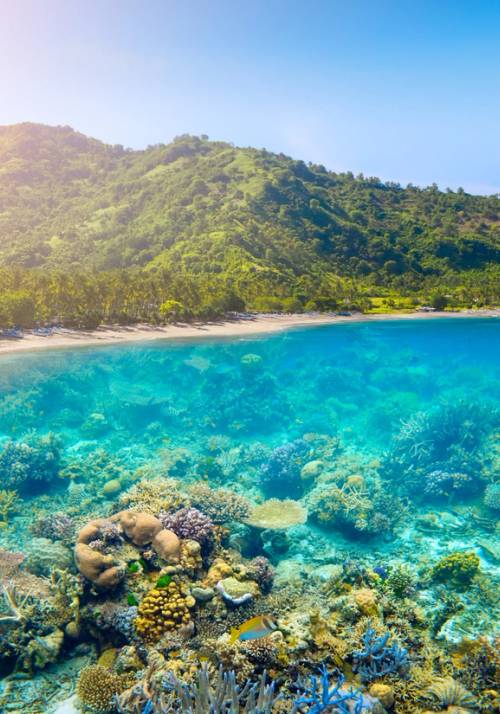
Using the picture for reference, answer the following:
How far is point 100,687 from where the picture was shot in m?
6.14

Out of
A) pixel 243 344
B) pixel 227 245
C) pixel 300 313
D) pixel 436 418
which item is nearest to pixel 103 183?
pixel 227 245

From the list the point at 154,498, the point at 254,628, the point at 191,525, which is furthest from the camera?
the point at 154,498

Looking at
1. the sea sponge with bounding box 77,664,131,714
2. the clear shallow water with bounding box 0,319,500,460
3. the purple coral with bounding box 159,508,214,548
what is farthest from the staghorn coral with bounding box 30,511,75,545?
the clear shallow water with bounding box 0,319,500,460

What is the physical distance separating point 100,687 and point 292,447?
1011 cm

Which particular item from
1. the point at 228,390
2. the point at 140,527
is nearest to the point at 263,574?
the point at 140,527

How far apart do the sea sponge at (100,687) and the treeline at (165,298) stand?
31.2 meters

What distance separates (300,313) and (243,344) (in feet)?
63.7

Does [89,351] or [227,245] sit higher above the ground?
[227,245]

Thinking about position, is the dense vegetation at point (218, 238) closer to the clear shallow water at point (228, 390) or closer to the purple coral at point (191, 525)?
the clear shallow water at point (228, 390)

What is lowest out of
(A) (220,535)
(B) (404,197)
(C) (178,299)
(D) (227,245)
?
(A) (220,535)

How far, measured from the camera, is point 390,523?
11680mm

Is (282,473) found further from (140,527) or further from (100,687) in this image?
(100,687)

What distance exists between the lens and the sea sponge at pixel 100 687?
6.03 metres

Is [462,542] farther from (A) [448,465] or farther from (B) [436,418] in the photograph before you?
(B) [436,418]
